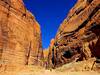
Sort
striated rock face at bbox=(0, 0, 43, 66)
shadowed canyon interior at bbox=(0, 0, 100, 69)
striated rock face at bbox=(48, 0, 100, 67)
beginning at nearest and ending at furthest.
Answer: striated rock face at bbox=(48, 0, 100, 67), shadowed canyon interior at bbox=(0, 0, 100, 69), striated rock face at bbox=(0, 0, 43, 66)

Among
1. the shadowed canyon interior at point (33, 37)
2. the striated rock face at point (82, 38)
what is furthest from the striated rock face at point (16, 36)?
the striated rock face at point (82, 38)

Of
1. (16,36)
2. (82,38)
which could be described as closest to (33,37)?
(16,36)

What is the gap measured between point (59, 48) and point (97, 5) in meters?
21.2

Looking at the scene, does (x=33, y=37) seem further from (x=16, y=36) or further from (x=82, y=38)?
(x=82, y=38)

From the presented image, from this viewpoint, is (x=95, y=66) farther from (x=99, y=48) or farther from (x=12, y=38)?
(x=12, y=38)

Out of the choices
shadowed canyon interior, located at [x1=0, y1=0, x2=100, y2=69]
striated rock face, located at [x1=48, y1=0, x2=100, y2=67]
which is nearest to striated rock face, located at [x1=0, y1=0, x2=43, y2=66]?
shadowed canyon interior, located at [x1=0, y1=0, x2=100, y2=69]

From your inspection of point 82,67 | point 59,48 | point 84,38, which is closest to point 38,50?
point 59,48

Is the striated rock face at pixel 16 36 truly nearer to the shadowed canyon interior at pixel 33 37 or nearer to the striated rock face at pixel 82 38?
the shadowed canyon interior at pixel 33 37

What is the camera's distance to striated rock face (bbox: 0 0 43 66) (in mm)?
50469

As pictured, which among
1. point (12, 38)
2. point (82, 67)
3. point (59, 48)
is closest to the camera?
point (82, 67)

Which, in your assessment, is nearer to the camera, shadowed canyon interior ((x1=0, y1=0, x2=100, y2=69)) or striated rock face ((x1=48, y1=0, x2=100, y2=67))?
striated rock face ((x1=48, y1=0, x2=100, y2=67))

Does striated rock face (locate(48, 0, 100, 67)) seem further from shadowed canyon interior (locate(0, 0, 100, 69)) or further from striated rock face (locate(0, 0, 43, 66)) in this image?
striated rock face (locate(0, 0, 43, 66))

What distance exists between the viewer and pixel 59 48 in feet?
211

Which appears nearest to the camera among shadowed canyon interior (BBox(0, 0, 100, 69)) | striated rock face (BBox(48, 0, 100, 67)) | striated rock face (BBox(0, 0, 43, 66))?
striated rock face (BBox(48, 0, 100, 67))
